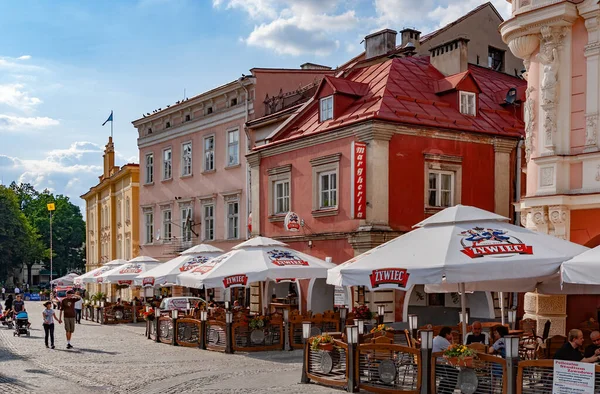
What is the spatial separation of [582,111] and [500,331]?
610 cm

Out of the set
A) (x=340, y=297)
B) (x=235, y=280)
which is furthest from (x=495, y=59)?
(x=235, y=280)

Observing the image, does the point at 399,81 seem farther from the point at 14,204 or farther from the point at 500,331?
the point at 14,204

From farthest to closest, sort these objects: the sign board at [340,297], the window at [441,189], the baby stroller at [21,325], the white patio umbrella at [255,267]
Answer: the baby stroller at [21,325], the window at [441,189], the sign board at [340,297], the white patio umbrella at [255,267]

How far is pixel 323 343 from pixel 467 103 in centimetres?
1516

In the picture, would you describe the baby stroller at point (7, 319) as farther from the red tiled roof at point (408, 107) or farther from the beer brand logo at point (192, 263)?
the red tiled roof at point (408, 107)

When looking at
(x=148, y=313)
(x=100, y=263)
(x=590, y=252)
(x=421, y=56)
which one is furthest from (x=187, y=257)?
(x=100, y=263)

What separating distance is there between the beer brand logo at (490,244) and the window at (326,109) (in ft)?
48.3

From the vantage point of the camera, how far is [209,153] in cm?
3622

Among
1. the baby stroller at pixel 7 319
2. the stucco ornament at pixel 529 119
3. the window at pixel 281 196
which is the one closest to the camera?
the stucco ornament at pixel 529 119

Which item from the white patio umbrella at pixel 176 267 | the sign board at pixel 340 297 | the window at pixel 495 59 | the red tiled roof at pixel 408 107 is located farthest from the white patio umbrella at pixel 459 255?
the window at pixel 495 59

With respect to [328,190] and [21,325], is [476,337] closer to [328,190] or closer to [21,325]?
[328,190]

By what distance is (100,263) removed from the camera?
5725 centimetres

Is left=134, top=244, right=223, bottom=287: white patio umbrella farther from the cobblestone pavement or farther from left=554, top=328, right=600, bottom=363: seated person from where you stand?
left=554, top=328, right=600, bottom=363: seated person

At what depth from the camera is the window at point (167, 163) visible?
1559 inches
